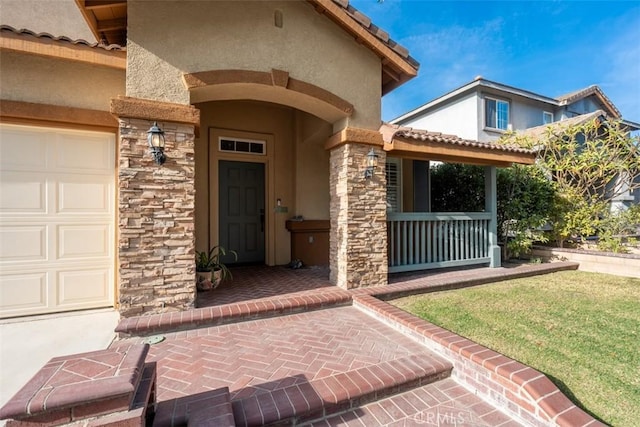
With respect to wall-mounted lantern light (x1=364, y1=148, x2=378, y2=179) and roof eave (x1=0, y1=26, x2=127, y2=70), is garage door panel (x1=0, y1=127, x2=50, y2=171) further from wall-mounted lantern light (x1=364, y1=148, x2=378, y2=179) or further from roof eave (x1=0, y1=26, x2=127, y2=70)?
wall-mounted lantern light (x1=364, y1=148, x2=378, y2=179)

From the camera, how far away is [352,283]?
17.5ft

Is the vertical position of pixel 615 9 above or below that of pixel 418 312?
above

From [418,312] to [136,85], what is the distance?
531cm

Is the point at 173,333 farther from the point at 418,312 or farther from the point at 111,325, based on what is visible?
the point at 418,312

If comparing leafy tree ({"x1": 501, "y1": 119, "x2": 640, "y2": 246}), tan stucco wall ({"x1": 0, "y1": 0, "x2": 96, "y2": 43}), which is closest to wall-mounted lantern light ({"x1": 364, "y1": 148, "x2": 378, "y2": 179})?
leafy tree ({"x1": 501, "y1": 119, "x2": 640, "y2": 246})

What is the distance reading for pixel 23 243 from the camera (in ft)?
13.9

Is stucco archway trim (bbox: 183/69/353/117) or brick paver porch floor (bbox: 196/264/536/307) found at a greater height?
stucco archway trim (bbox: 183/69/353/117)

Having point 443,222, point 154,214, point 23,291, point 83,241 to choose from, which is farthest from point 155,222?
point 443,222

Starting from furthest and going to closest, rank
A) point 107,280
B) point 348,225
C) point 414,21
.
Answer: point 414,21, point 348,225, point 107,280

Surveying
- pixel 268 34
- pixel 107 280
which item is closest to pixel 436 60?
pixel 268 34

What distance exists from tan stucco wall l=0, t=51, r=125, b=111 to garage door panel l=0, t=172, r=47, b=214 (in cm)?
111

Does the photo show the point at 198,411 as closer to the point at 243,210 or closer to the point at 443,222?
the point at 243,210

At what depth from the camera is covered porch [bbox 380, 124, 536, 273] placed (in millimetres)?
5996

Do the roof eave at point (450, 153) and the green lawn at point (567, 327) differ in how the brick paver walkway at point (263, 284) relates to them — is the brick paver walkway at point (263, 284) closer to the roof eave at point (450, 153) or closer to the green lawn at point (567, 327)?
the green lawn at point (567, 327)
